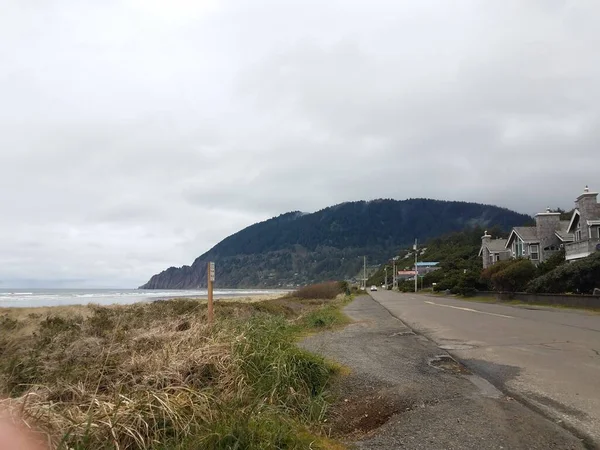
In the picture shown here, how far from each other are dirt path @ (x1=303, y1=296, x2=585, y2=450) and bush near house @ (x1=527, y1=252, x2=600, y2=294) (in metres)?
24.1

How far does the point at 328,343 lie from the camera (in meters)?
12.0

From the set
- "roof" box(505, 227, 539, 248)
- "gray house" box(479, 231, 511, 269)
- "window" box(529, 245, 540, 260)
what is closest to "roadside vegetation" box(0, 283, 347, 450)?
"window" box(529, 245, 540, 260)

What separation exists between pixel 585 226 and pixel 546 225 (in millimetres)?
13115

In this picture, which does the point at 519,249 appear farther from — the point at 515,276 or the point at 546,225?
the point at 515,276

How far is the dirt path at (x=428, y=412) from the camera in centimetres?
494

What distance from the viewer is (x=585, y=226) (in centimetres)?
4134

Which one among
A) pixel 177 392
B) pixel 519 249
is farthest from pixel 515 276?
pixel 177 392

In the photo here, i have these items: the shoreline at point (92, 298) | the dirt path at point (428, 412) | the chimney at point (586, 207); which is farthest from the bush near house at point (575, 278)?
the shoreline at point (92, 298)

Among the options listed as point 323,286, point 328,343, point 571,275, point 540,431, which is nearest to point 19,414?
point 540,431

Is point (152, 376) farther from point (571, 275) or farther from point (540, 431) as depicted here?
point (571, 275)

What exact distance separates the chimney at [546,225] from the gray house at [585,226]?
32.4 feet

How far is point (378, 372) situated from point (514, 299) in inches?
1384

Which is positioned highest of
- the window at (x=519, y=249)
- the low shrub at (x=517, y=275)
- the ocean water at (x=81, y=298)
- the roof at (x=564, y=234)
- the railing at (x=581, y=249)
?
the roof at (x=564, y=234)

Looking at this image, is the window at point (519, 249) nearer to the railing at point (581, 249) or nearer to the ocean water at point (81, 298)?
the railing at point (581, 249)
